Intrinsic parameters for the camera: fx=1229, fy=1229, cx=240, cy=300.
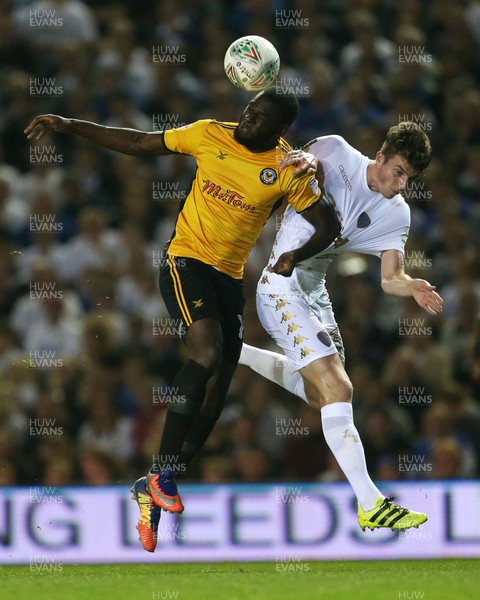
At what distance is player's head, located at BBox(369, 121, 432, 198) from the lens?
7219mm

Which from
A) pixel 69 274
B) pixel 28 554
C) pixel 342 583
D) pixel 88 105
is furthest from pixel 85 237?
pixel 342 583

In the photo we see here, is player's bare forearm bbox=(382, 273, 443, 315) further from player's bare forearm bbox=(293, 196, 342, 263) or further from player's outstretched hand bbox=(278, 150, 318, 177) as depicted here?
player's outstretched hand bbox=(278, 150, 318, 177)

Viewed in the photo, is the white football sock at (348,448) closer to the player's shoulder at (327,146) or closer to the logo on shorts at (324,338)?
the logo on shorts at (324,338)

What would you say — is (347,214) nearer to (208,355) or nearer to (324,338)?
(324,338)

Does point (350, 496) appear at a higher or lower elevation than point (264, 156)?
lower

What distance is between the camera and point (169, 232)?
11539 mm

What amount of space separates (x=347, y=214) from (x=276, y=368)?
1139mm

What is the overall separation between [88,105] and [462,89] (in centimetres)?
383

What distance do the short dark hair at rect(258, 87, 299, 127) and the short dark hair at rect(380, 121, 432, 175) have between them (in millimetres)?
628

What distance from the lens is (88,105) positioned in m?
12.2

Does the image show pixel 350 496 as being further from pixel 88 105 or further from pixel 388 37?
pixel 388 37

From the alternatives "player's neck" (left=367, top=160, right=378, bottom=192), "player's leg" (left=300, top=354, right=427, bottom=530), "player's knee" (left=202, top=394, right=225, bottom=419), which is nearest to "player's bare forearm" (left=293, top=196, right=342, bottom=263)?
"player's neck" (left=367, top=160, right=378, bottom=192)

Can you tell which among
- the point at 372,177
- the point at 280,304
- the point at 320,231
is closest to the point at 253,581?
the point at 280,304

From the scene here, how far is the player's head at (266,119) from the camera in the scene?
7.05m
